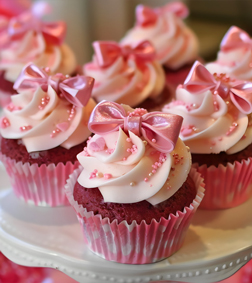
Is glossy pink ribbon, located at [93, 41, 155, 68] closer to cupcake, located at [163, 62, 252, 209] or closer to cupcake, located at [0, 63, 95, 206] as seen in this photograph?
cupcake, located at [0, 63, 95, 206]

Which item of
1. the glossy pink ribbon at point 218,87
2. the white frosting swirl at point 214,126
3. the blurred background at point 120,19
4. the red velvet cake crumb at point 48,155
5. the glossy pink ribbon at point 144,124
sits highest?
the glossy pink ribbon at point 144,124

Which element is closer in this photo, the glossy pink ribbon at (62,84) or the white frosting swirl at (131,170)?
the white frosting swirl at (131,170)

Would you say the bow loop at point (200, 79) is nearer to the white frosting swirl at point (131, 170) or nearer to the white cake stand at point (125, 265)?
the white frosting swirl at point (131, 170)

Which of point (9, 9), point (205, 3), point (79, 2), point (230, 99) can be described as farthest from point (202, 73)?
point (205, 3)

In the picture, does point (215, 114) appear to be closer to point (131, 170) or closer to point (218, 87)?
point (218, 87)

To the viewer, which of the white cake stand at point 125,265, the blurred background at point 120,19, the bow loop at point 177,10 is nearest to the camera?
the white cake stand at point 125,265

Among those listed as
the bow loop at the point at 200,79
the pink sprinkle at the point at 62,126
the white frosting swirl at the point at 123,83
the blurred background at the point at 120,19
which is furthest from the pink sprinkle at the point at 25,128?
the blurred background at the point at 120,19
